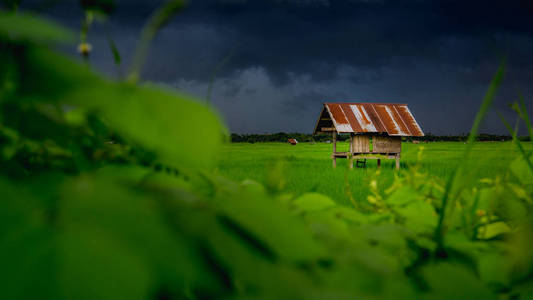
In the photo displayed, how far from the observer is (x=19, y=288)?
0.24 meters

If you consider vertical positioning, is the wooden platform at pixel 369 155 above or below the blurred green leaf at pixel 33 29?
below

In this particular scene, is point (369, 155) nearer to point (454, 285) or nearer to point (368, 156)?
point (368, 156)

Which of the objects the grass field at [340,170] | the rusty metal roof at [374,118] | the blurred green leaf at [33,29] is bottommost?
the grass field at [340,170]

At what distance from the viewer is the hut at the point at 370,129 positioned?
516 inches

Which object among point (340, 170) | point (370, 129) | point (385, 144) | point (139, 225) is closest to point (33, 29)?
point (139, 225)

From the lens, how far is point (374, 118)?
45.8 ft

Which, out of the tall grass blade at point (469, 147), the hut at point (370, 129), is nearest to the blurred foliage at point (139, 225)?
the tall grass blade at point (469, 147)

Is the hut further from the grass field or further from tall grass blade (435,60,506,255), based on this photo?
tall grass blade (435,60,506,255)

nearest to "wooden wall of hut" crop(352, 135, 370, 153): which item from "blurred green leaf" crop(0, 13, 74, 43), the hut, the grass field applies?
the hut

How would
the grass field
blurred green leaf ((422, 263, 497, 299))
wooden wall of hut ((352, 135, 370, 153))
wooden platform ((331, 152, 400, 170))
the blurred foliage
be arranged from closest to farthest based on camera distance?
the blurred foliage → blurred green leaf ((422, 263, 497, 299)) → the grass field → wooden platform ((331, 152, 400, 170)) → wooden wall of hut ((352, 135, 370, 153))

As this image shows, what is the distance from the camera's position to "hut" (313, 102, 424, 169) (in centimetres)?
1311

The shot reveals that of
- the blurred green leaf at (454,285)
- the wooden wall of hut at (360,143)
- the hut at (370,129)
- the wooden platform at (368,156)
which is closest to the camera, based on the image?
the blurred green leaf at (454,285)

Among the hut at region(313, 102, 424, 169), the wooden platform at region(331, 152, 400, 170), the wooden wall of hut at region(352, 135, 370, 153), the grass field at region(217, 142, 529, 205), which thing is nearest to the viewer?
the grass field at region(217, 142, 529, 205)

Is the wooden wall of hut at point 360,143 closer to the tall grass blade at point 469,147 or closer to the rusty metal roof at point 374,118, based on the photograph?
the rusty metal roof at point 374,118
